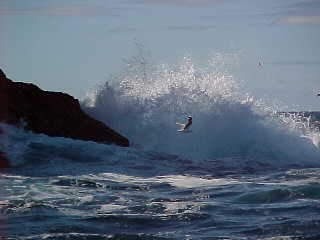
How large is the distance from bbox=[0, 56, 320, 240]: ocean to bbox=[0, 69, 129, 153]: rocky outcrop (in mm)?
893

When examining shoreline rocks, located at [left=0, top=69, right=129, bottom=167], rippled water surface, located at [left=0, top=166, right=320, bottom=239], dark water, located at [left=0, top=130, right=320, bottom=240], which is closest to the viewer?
rippled water surface, located at [left=0, top=166, right=320, bottom=239]

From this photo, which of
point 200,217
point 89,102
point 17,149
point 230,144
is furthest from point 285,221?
point 89,102

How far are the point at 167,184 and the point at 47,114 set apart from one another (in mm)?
8265

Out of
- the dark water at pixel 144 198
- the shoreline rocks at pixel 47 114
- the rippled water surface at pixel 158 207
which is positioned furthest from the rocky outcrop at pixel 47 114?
the rippled water surface at pixel 158 207

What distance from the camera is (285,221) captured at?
968 cm

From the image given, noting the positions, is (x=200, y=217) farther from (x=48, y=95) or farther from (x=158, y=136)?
(x=158, y=136)

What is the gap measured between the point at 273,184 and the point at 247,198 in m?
1.75

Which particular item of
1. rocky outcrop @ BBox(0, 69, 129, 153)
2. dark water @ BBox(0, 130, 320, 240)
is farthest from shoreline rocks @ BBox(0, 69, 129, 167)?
dark water @ BBox(0, 130, 320, 240)

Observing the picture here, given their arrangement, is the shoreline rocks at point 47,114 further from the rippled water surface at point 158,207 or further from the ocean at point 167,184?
the rippled water surface at point 158,207

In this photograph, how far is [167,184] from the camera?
1405cm

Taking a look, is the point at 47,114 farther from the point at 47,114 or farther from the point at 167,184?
the point at 167,184

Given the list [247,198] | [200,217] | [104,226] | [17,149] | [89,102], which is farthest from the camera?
[89,102]

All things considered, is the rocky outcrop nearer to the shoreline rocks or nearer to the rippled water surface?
the shoreline rocks

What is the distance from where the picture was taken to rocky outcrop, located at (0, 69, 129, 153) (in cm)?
2056
